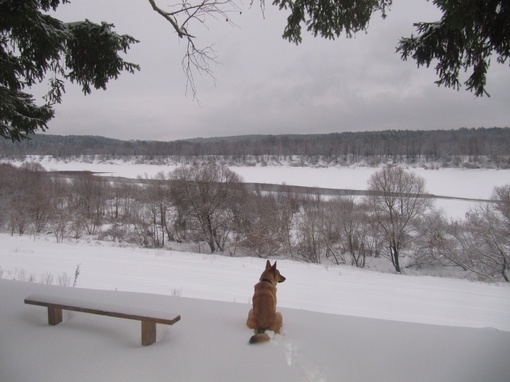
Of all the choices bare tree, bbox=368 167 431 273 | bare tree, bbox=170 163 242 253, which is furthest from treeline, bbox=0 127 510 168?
bare tree, bbox=170 163 242 253

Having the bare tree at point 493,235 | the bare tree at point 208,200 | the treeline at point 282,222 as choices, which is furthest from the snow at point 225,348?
the bare tree at point 208,200

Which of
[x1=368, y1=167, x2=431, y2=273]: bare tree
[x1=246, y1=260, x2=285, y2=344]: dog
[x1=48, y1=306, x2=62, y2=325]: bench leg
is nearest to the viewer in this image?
[x1=246, y1=260, x2=285, y2=344]: dog

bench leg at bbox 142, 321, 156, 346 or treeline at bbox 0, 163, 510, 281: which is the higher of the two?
bench leg at bbox 142, 321, 156, 346

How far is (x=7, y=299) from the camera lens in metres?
4.40

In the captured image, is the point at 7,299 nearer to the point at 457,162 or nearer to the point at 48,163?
the point at 457,162

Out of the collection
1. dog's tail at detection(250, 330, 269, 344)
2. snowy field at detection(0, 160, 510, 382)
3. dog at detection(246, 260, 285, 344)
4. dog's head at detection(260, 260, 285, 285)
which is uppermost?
dog's head at detection(260, 260, 285, 285)

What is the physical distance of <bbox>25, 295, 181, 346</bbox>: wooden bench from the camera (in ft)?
10.3

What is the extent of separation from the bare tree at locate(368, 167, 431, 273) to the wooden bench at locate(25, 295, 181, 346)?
78.1ft

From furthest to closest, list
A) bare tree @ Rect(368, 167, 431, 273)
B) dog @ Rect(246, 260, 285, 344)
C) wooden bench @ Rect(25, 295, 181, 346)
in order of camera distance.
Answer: bare tree @ Rect(368, 167, 431, 273) → dog @ Rect(246, 260, 285, 344) → wooden bench @ Rect(25, 295, 181, 346)

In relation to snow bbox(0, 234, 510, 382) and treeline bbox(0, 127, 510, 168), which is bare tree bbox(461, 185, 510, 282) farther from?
snow bbox(0, 234, 510, 382)

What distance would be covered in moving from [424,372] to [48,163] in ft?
184

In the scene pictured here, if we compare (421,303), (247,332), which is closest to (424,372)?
(247,332)

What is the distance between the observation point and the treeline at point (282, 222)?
2227 centimetres

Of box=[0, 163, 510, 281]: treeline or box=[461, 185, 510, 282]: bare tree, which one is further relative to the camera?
box=[0, 163, 510, 281]: treeline
